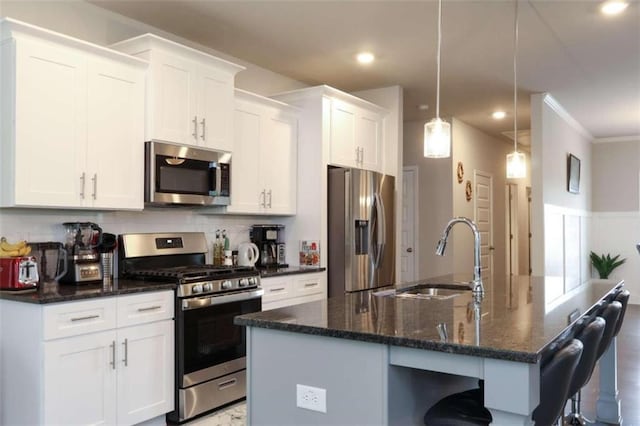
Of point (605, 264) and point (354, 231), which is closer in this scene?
point (354, 231)

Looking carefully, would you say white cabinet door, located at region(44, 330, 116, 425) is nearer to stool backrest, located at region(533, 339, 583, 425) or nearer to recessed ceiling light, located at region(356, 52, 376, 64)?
stool backrest, located at region(533, 339, 583, 425)

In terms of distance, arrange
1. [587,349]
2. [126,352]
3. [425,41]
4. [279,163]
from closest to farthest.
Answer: [587,349], [126,352], [425,41], [279,163]

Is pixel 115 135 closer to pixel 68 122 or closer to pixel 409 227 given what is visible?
pixel 68 122

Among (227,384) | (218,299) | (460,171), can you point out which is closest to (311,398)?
(218,299)

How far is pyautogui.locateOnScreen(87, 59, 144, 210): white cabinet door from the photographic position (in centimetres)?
313

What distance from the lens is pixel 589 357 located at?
7.32ft

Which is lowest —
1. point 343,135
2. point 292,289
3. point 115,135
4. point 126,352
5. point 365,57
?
point 126,352

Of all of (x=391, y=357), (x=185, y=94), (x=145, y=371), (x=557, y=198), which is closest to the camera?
(x=391, y=357)

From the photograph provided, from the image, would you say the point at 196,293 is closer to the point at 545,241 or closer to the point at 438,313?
the point at 438,313

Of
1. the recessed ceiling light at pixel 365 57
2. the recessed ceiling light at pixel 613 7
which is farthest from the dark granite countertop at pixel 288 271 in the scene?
the recessed ceiling light at pixel 613 7

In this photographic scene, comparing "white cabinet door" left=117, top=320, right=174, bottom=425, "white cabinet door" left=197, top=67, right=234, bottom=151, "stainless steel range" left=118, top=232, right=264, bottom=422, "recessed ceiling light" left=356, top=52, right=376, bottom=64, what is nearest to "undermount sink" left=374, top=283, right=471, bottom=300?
"stainless steel range" left=118, top=232, right=264, bottom=422

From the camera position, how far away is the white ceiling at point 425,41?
3592mm

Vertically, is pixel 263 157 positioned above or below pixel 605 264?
above

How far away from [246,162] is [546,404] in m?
3.00
